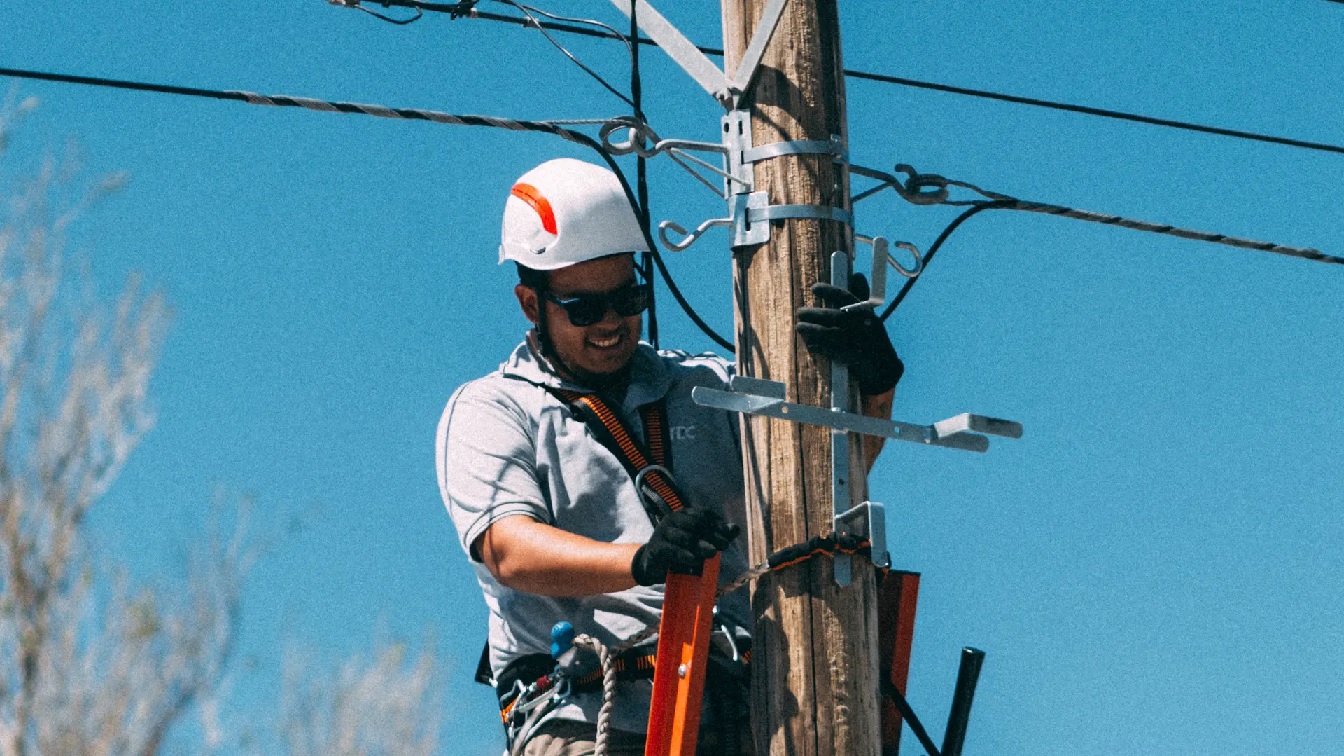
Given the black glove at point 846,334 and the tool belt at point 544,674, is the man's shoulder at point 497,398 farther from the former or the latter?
the black glove at point 846,334

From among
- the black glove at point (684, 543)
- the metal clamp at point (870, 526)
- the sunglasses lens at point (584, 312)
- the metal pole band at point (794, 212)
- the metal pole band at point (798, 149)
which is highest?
the metal pole band at point (798, 149)

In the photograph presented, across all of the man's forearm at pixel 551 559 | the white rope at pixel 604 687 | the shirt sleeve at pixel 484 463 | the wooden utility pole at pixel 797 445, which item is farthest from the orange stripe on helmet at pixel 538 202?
the white rope at pixel 604 687

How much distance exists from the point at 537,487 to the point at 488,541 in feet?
0.68

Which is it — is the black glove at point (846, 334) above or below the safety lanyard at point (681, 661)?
above

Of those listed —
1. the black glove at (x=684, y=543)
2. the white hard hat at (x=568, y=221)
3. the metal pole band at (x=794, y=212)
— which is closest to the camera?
the black glove at (x=684, y=543)

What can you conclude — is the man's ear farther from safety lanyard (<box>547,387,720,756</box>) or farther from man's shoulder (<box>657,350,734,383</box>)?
safety lanyard (<box>547,387,720,756</box>)

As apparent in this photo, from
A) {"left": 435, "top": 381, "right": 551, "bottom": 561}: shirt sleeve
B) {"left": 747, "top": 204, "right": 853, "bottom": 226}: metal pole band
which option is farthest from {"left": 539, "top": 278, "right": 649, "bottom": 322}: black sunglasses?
{"left": 747, "top": 204, "right": 853, "bottom": 226}: metal pole band

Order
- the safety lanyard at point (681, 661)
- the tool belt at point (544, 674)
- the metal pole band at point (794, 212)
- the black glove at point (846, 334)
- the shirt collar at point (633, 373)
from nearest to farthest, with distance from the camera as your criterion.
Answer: the safety lanyard at point (681, 661)
the black glove at point (846, 334)
the metal pole band at point (794, 212)
the tool belt at point (544, 674)
the shirt collar at point (633, 373)

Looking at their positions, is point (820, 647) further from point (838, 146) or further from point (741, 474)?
point (838, 146)

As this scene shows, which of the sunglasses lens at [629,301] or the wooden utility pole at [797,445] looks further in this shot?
the sunglasses lens at [629,301]

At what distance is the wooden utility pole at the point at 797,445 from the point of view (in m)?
4.41

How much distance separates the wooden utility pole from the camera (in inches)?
174

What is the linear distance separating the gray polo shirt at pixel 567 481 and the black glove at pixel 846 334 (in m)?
0.60

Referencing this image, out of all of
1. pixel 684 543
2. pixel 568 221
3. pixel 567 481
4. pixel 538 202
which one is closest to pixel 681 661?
pixel 684 543
